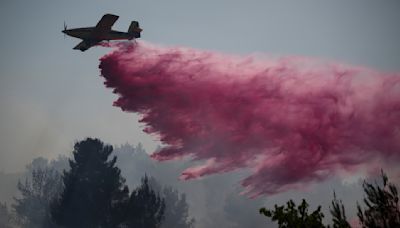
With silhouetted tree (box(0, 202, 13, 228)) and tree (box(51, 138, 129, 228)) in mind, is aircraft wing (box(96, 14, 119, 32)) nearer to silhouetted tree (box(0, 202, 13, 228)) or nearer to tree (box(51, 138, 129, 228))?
tree (box(51, 138, 129, 228))

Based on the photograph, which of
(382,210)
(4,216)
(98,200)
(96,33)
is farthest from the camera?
(4,216)

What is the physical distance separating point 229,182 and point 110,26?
101 meters

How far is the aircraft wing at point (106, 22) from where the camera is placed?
1200 inches

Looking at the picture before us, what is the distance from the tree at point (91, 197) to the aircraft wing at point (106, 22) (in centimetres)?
2134

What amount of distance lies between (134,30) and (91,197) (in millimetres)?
22560

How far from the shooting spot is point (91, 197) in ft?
147

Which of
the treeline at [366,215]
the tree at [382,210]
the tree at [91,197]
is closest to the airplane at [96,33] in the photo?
the tree at [91,197]

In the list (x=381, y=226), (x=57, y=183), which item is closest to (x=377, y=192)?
(x=381, y=226)

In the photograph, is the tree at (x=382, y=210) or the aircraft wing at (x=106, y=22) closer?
the tree at (x=382, y=210)

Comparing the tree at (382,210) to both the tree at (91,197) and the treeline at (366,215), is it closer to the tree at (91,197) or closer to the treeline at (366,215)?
the treeline at (366,215)

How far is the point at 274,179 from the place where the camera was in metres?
31.7

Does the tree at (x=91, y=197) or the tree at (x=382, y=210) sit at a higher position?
the tree at (x=91, y=197)

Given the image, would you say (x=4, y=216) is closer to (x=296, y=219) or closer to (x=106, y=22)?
(x=106, y=22)

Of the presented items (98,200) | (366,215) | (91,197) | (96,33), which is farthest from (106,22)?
(366,215)
